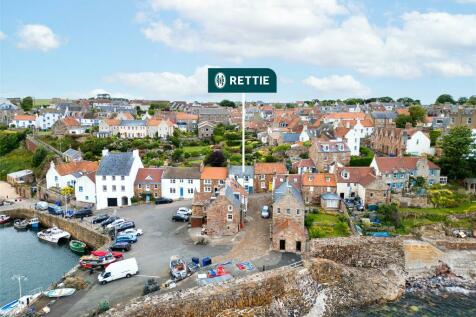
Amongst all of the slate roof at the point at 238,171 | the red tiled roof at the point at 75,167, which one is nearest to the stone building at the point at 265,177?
the slate roof at the point at 238,171

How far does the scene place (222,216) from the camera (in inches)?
1284

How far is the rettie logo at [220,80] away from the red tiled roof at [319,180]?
77.2 ft

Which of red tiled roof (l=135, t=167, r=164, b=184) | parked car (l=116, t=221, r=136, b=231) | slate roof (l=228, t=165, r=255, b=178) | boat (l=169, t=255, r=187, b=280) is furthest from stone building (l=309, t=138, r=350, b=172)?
boat (l=169, t=255, r=187, b=280)

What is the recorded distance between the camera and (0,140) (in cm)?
7594

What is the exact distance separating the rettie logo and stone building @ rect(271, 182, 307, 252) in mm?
14177

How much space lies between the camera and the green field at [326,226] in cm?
3200

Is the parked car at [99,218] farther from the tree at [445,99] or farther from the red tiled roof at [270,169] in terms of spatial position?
the tree at [445,99]

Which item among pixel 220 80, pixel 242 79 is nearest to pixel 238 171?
pixel 220 80

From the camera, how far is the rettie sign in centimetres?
1823

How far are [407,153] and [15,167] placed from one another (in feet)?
208

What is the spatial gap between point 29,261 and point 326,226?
26028 millimetres

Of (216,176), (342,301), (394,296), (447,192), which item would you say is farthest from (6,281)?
(447,192)

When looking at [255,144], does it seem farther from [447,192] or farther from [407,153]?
[447,192]

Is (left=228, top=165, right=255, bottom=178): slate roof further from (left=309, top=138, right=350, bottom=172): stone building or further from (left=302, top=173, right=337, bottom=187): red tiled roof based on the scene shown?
(left=309, top=138, right=350, bottom=172): stone building
